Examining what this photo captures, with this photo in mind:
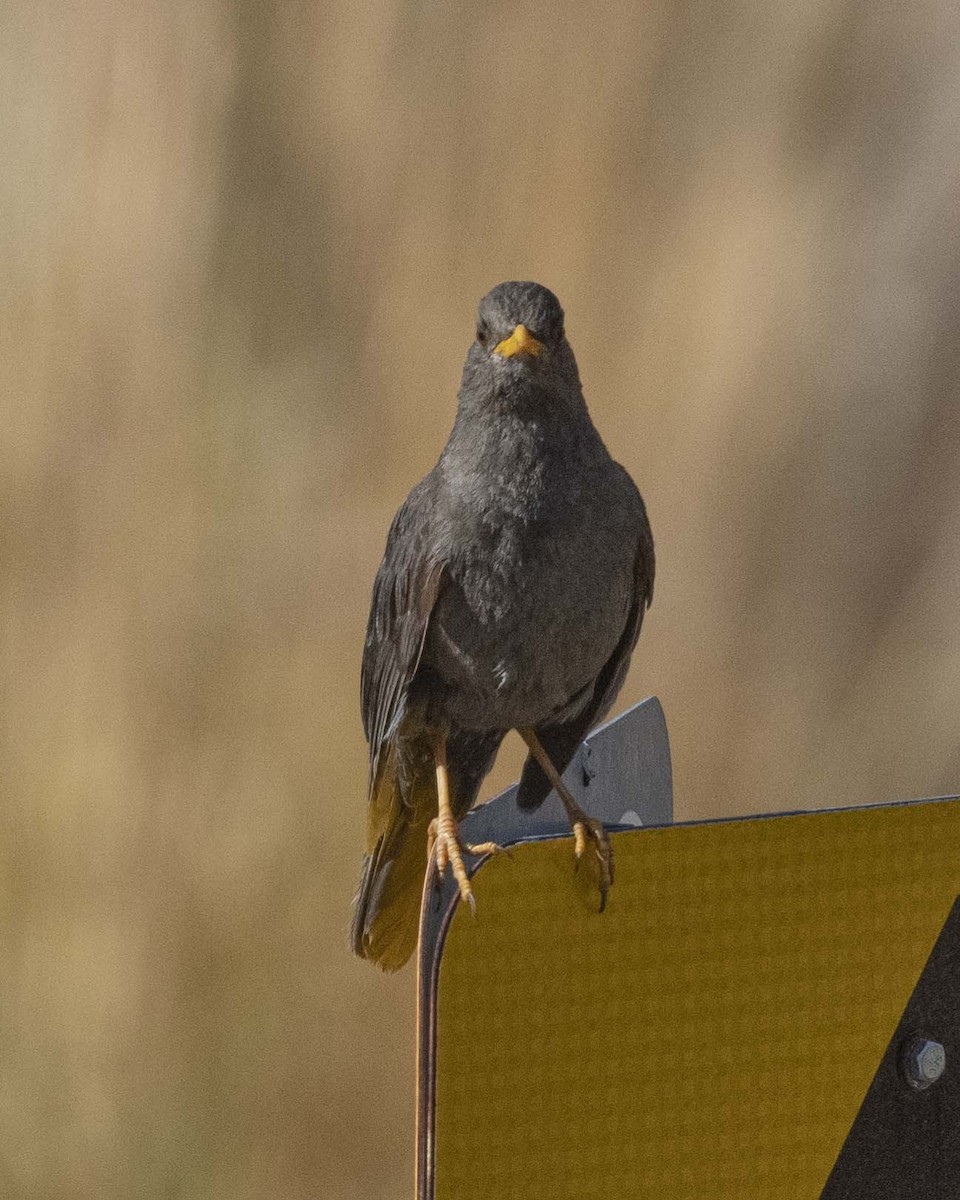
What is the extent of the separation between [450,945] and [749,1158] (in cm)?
34

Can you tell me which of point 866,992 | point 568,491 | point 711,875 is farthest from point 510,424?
point 866,992

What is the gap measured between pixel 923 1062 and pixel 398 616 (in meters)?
0.71

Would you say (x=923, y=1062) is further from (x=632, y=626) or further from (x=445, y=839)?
(x=632, y=626)

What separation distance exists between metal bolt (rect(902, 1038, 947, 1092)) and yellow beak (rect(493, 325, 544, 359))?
76cm

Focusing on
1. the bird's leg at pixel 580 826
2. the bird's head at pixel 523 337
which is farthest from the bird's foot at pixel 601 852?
the bird's head at pixel 523 337

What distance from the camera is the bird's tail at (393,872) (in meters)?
1.62

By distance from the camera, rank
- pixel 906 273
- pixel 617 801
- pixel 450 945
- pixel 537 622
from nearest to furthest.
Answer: pixel 450 945 < pixel 537 622 < pixel 617 801 < pixel 906 273

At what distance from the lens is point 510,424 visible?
56.9 inches

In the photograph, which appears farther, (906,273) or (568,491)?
(906,273)

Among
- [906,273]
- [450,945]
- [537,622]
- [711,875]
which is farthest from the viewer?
[906,273]

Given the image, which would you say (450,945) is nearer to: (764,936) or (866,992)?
(764,936)

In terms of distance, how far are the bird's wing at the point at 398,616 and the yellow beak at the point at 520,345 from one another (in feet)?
0.66

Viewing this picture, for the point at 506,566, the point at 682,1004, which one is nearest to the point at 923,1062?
the point at 682,1004

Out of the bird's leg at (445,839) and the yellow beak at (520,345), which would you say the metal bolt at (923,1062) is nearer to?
the bird's leg at (445,839)
